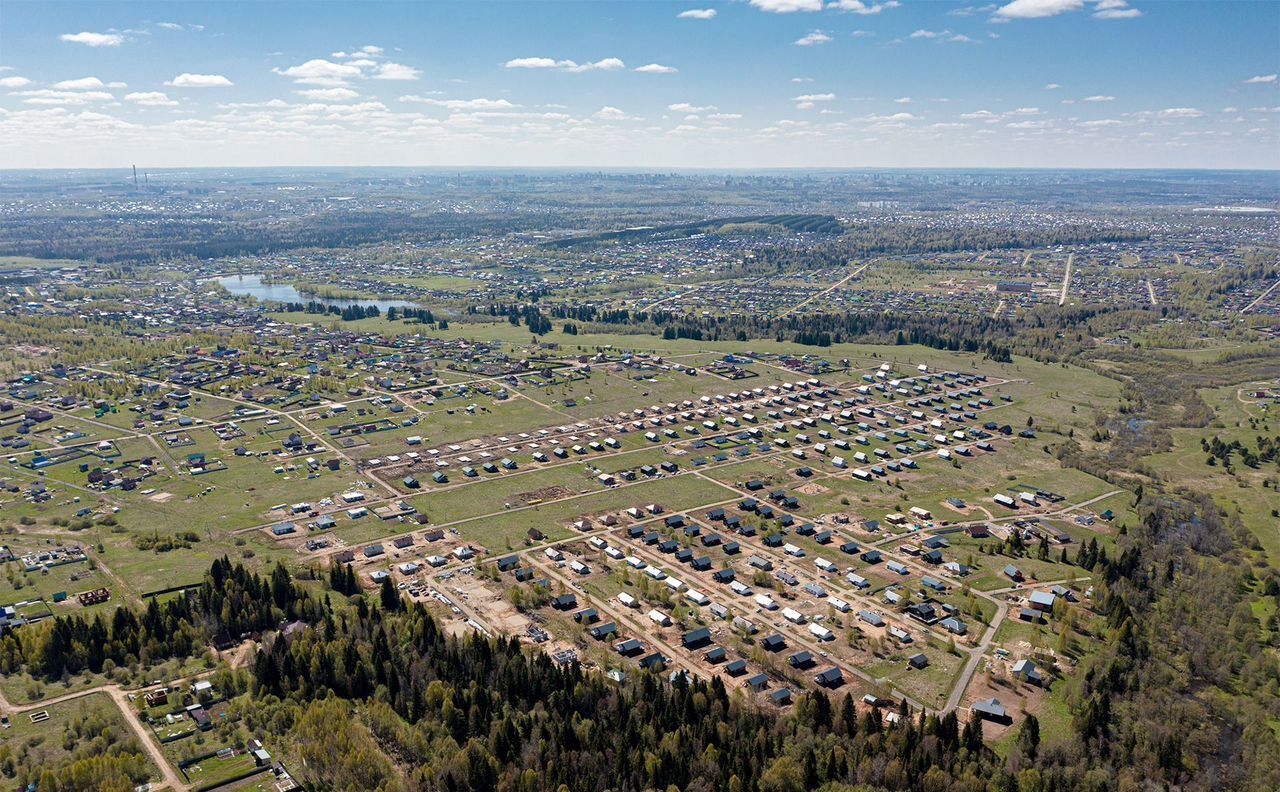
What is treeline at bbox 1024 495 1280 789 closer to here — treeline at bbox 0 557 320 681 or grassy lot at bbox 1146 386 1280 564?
grassy lot at bbox 1146 386 1280 564

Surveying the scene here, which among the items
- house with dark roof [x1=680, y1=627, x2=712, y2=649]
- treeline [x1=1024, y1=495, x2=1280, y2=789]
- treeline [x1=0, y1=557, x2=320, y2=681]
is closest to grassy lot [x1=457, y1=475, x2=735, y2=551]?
treeline [x1=0, y1=557, x2=320, y2=681]

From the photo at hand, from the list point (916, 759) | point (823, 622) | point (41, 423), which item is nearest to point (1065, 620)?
point (823, 622)

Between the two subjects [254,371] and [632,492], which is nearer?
[632,492]

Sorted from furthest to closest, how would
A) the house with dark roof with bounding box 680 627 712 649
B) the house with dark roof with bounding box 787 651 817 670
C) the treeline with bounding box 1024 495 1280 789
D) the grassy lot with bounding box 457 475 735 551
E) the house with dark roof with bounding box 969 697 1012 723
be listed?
the grassy lot with bounding box 457 475 735 551, the house with dark roof with bounding box 680 627 712 649, the house with dark roof with bounding box 787 651 817 670, the house with dark roof with bounding box 969 697 1012 723, the treeline with bounding box 1024 495 1280 789

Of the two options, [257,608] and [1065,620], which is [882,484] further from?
[257,608]

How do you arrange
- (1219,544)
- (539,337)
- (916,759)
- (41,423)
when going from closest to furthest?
(916,759), (1219,544), (41,423), (539,337)

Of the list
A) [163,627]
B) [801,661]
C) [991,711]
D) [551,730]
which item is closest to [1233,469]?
[991,711]

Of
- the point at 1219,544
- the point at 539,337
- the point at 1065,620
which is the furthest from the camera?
the point at 539,337

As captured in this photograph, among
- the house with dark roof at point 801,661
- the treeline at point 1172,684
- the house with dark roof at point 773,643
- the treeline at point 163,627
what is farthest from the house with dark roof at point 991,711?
the treeline at point 163,627
